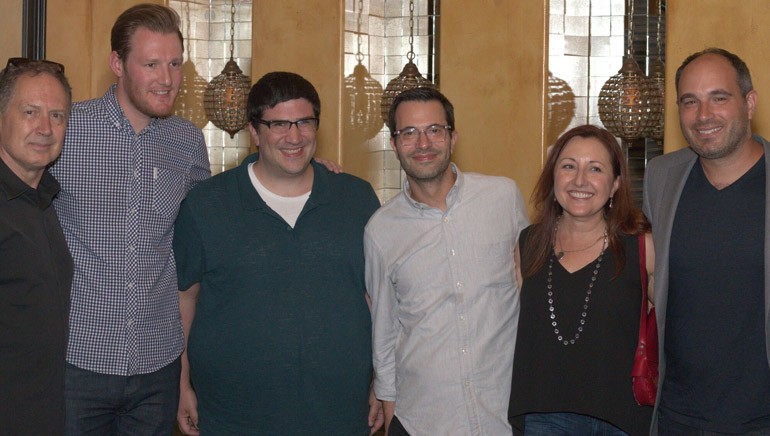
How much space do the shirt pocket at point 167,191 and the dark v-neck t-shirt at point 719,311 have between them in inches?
63.5

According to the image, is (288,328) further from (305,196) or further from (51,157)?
(51,157)

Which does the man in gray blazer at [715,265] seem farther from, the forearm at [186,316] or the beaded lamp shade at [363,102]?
the beaded lamp shade at [363,102]

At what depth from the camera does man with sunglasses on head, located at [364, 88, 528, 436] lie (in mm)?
2875

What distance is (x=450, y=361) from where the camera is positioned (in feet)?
9.45

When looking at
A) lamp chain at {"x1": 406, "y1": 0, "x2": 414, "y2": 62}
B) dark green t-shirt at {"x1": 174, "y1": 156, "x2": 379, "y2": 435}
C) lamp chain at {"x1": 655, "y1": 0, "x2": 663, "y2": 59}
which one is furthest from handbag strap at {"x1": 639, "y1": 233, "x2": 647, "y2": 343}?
lamp chain at {"x1": 655, "y1": 0, "x2": 663, "y2": 59}

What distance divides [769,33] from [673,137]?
26.2 inches

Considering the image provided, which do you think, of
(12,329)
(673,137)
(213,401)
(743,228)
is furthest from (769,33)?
(12,329)

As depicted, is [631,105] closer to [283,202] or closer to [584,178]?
[584,178]

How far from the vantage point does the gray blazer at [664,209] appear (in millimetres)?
2654

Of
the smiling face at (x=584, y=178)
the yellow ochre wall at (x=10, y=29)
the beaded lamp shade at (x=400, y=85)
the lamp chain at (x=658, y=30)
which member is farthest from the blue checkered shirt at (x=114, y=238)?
the lamp chain at (x=658, y=30)

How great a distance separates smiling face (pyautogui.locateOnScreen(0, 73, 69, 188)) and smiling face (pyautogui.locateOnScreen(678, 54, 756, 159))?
6.03 feet

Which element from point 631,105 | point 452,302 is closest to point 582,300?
point 452,302

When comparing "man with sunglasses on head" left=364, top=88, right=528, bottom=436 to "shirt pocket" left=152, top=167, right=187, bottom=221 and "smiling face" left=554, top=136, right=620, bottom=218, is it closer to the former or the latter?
"smiling face" left=554, top=136, right=620, bottom=218

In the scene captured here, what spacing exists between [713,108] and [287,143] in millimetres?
1325
